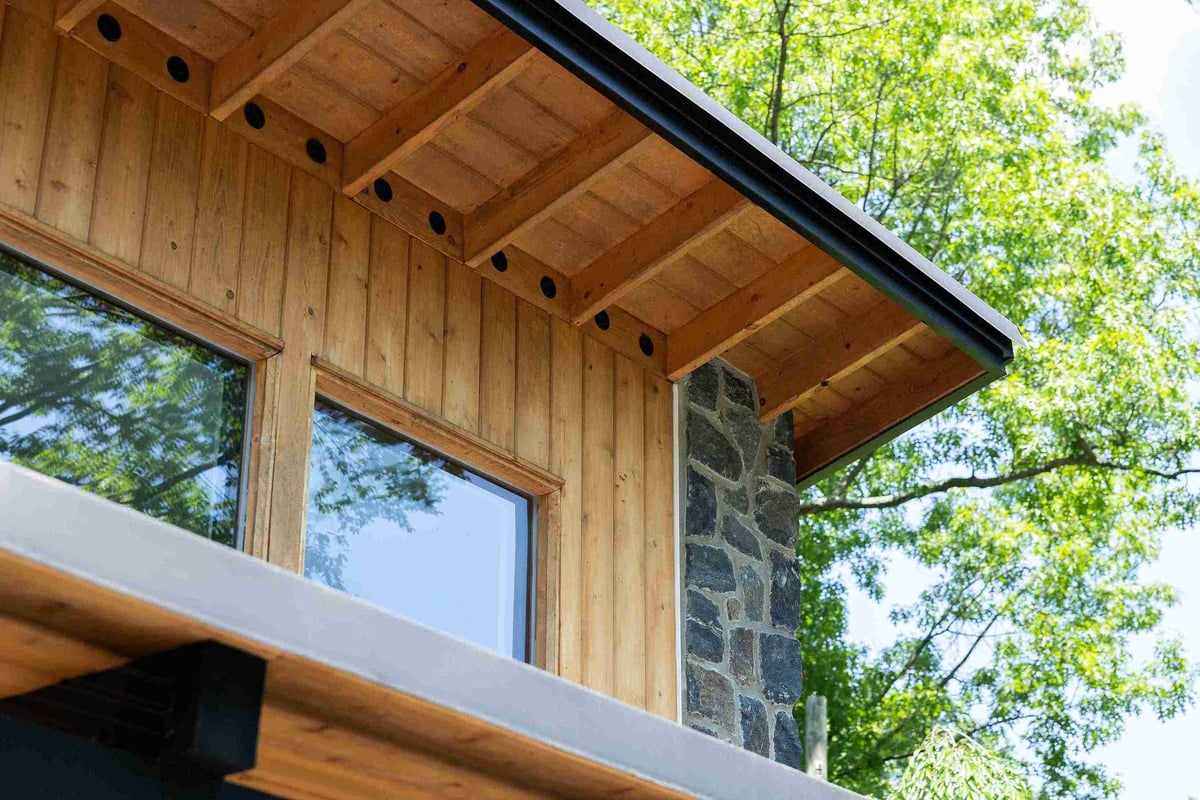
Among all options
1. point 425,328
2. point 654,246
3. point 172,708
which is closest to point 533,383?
point 425,328

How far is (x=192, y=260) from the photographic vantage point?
441 cm

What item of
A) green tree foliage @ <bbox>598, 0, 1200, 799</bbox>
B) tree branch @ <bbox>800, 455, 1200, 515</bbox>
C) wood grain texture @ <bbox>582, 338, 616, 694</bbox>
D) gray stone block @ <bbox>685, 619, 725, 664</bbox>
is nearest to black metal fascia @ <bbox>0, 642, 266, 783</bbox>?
wood grain texture @ <bbox>582, 338, 616, 694</bbox>

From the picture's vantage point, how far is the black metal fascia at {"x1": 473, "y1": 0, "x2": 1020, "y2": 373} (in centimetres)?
435

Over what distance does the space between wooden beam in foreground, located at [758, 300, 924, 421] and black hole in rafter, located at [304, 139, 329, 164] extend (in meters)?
2.28

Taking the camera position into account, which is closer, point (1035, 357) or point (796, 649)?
point (796, 649)

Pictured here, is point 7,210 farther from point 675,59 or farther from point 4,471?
point 675,59

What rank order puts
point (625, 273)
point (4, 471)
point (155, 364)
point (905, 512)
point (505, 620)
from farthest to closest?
point (905, 512), point (625, 273), point (505, 620), point (155, 364), point (4, 471)

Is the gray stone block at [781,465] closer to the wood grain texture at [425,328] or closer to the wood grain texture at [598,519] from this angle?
the wood grain texture at [598,519]

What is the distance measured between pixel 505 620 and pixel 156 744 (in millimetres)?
2825

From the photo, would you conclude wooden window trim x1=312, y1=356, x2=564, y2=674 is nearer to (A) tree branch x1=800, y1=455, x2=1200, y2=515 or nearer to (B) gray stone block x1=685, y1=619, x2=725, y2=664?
(B) gray stone block x1=685, y1=619, x2=725, y2=664

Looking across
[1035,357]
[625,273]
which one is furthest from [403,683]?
[1035,357]

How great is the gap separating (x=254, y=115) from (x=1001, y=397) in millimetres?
9360

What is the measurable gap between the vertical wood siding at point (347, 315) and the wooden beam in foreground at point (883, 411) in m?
1.09

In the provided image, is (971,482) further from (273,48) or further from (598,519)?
(273,48)
